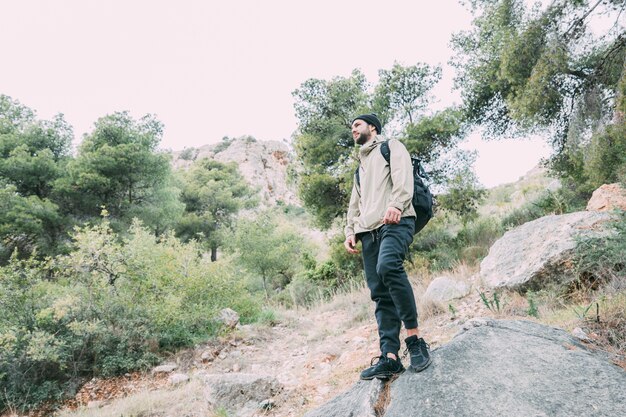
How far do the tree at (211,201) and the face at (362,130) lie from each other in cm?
1866

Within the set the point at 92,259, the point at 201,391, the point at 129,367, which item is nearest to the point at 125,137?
the point at 92,259

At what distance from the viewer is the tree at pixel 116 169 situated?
1429 cm

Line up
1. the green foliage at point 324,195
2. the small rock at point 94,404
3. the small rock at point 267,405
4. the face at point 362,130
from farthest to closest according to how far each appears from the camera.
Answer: the green foliage at point 324,195 → the small rock at point 94,404 → the small rock at point 267,405 → the face at point 362,130

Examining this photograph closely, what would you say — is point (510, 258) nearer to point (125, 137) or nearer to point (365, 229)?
point (365, 229)

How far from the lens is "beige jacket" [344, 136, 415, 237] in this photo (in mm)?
2523

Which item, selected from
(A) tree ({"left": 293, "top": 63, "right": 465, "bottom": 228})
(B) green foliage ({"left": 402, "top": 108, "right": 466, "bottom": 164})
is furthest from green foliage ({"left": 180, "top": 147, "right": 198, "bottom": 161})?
(B) green foliage ({"left": 402, "top": 108, "right": 466, "bottom": 164})

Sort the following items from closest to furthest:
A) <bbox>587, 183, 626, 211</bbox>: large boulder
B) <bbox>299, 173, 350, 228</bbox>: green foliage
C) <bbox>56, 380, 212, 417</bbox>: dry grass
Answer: <bbox>56, 380, 212, 417</bbox>: dry grass < <bbox>587, 183, 626, 211</bbox>: large boulder < <bbox>299, 173, 350, 228</bbox>: green foliage

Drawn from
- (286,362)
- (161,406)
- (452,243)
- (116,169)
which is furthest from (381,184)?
(116,169)

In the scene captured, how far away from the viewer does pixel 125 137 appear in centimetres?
1536

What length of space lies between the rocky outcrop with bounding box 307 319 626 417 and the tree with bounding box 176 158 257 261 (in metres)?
19.3

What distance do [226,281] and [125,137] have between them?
11.2 m

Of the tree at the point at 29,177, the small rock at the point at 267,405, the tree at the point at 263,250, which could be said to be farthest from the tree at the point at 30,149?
the small rock at the point at 267,405

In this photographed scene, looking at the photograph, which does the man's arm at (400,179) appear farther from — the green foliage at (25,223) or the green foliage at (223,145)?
the green foliage at (223,145)

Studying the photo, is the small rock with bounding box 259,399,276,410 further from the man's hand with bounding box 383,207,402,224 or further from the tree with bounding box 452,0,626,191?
the tree with bounding box 452,0,626,191
